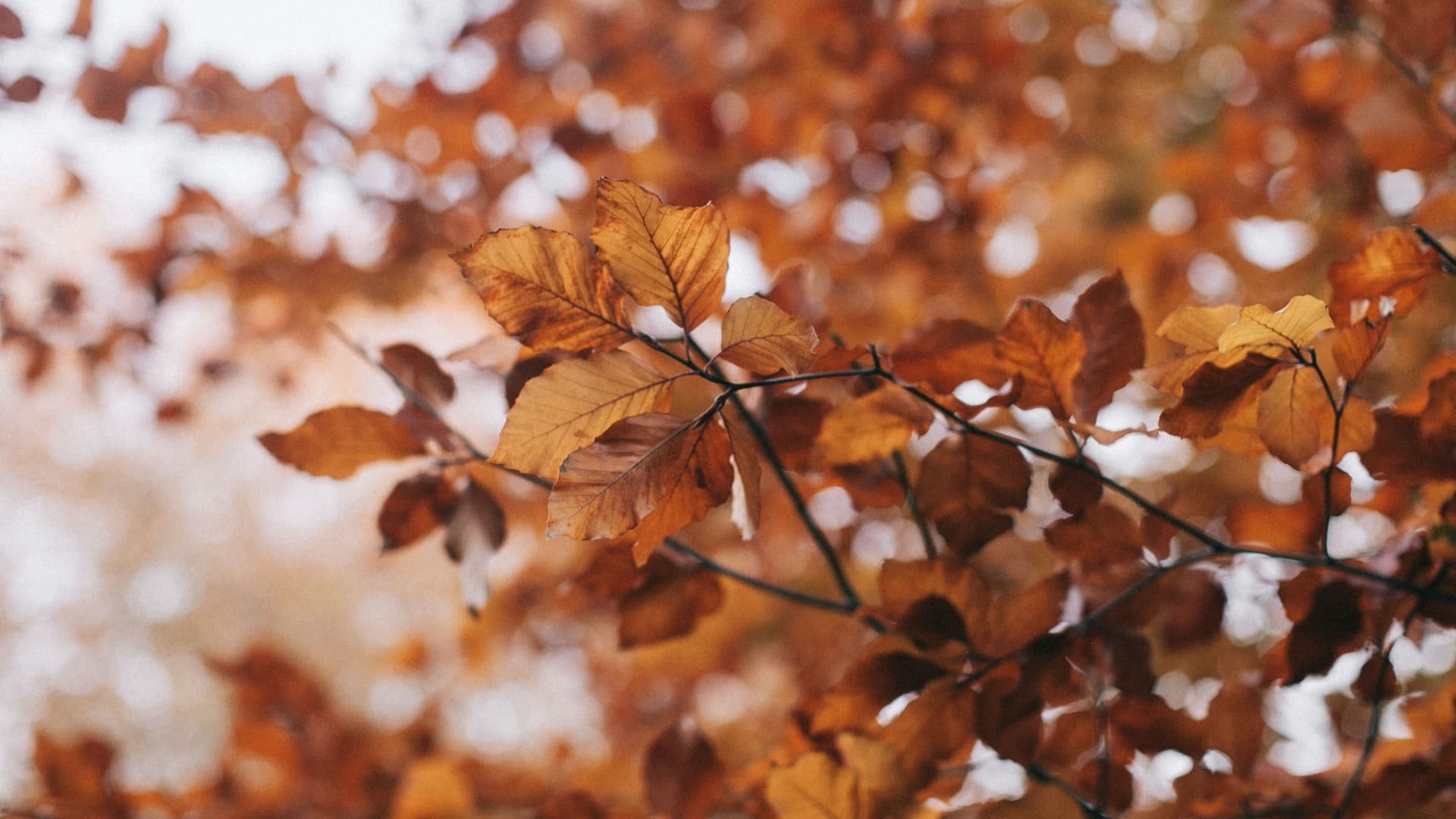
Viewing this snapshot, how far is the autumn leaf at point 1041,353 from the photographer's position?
20.3 inches

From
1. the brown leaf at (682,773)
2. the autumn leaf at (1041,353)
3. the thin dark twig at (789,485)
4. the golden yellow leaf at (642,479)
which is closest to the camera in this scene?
the golden yellow leaf at (642,479)

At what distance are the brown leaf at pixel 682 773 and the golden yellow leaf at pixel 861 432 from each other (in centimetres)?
31

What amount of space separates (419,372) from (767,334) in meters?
0.33

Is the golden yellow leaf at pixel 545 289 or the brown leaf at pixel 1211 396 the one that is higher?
the golden yellow leaf at pixel 545 289

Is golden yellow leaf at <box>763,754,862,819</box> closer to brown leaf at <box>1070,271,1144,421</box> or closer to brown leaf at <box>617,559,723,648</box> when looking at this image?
brown leaf at <box>617,559,723,648</box>

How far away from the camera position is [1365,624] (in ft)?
2.04

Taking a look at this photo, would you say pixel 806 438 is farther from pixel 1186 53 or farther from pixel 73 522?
pixel 73 522

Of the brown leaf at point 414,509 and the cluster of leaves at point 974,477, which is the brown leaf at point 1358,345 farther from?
the brown leaf at point 414,509

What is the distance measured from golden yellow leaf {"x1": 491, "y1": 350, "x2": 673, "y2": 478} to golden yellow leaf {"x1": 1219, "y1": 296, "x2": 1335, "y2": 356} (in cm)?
29

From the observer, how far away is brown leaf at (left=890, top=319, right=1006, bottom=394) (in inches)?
22.4

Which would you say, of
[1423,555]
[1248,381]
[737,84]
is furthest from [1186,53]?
[1248,381]

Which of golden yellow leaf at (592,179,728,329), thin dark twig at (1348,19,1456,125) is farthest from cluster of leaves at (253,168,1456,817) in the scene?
thin dark twig at (1348,19,1456,125)

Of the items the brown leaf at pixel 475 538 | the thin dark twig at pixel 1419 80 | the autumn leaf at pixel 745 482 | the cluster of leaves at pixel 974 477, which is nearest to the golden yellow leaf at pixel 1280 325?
the cluster of leaves at pixel 974 477

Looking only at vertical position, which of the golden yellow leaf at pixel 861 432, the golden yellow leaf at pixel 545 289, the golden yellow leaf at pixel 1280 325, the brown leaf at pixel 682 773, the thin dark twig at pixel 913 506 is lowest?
the brown leaf at pixel 682 773
